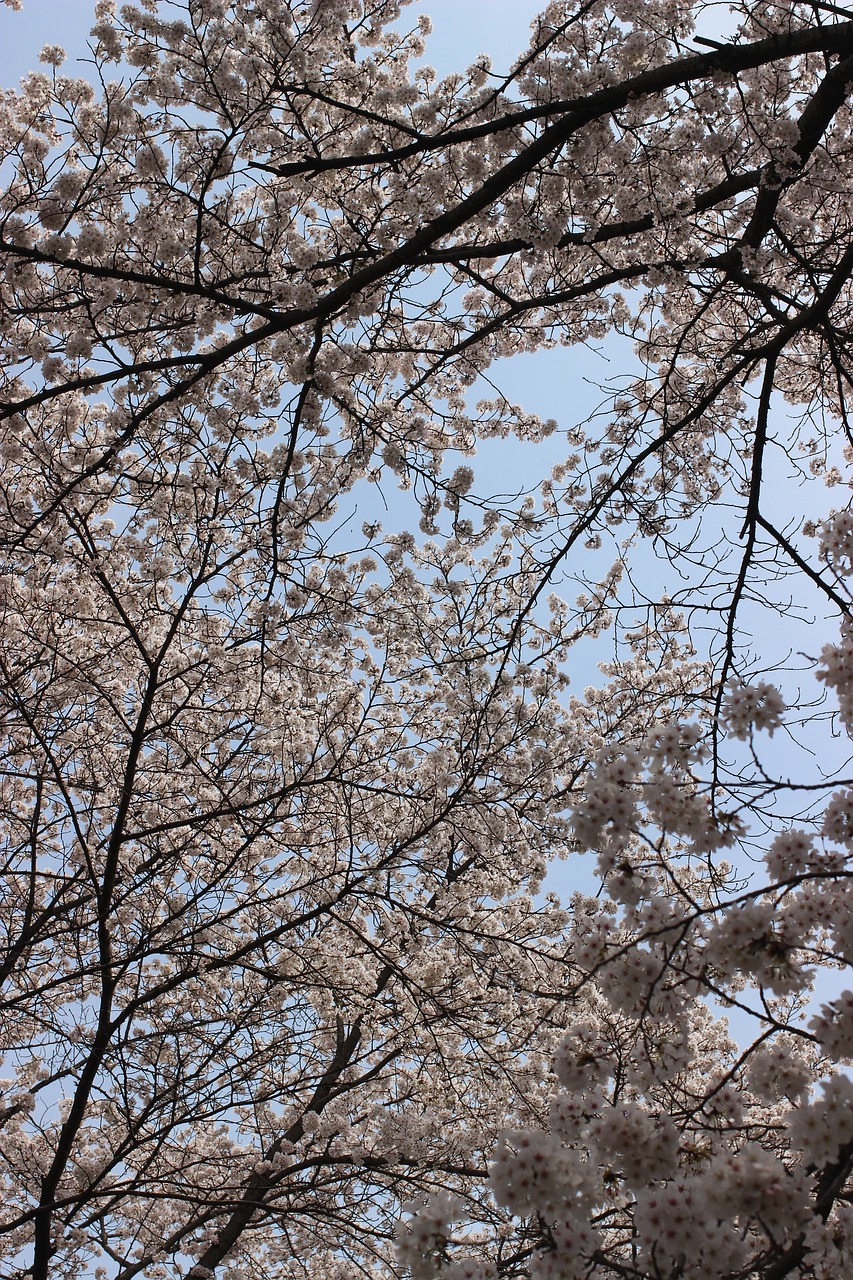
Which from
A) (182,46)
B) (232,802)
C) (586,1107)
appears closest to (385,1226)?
(232,802)

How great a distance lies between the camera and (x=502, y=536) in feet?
29.9

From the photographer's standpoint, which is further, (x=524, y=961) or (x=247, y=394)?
(x=524, y=961)

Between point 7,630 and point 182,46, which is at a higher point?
point 182,46

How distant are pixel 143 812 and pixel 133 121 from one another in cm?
505

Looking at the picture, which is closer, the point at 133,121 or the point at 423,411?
the point at 133,121

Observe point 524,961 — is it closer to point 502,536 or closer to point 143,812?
point 143,812

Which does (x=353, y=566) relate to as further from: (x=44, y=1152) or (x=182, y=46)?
(x=44, y=1152)

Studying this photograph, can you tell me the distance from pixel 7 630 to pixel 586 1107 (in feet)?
21.8

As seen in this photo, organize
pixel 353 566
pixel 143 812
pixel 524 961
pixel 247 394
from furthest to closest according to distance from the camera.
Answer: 1. pixel 353 566
2. pixel 524 961
3. pixel 143 812
4. pixel 247 394

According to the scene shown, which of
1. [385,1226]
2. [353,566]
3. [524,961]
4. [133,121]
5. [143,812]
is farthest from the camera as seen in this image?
[353,566]

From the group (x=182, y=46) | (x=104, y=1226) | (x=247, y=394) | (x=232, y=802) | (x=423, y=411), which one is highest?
(x=182, y=46)

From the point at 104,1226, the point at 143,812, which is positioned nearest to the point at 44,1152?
the point at 104,1226

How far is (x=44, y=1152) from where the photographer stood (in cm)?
782

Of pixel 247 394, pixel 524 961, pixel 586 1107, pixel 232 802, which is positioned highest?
pixel 247 394
